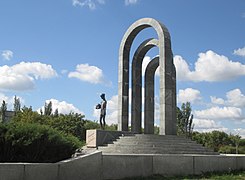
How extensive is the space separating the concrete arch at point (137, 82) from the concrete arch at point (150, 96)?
2.77 feet

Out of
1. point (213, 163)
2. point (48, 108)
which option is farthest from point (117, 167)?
point (48, 108)

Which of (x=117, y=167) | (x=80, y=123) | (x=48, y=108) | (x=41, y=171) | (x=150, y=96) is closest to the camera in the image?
(x=41, y=171)

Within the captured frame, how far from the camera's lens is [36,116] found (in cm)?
4225

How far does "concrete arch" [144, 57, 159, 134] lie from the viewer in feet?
89.1

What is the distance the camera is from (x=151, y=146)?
58.6ft

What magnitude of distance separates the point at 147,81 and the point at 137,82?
1815 mm

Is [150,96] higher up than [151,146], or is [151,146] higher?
[150,96]

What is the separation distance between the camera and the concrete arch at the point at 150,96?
1069 inches

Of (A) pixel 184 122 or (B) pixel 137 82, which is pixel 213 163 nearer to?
(B) pixel 137 82

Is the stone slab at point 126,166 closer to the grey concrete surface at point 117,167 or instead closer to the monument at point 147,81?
the grey concrete surface at point 117,167

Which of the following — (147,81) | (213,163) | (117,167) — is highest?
(147,81)

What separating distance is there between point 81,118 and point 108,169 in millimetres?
38405

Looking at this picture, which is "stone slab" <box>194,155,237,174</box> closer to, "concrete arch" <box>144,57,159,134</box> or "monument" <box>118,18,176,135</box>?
"monument" <box>118,18,176,135</box>

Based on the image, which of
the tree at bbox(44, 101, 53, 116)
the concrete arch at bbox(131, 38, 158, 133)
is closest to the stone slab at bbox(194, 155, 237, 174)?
the concrete arch at bbox(131, 38, 158, 133)
